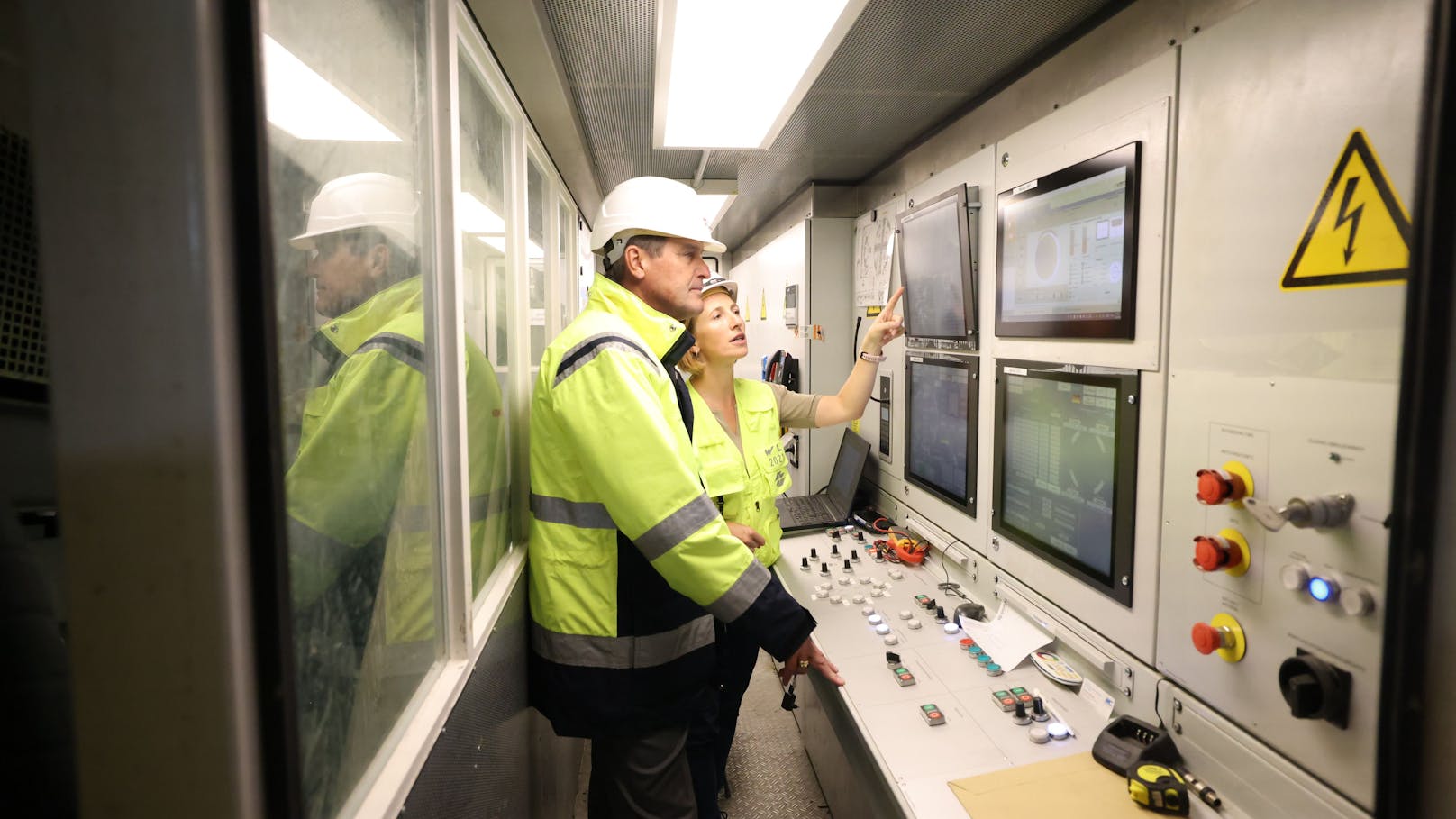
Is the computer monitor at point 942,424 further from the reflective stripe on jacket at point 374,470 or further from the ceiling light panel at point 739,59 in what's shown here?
the reflective stripe on jacket at point 374,470

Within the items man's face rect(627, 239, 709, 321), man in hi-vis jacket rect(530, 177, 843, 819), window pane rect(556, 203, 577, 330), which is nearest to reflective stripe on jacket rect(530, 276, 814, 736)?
man in hi-vis jacket rect(530, 177, 843, 819)

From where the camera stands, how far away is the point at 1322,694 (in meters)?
1.05

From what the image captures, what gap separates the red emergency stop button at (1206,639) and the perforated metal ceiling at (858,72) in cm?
138

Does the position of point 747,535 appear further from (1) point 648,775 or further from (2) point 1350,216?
(2) point 1350,216

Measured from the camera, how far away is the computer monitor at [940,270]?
2160 mm

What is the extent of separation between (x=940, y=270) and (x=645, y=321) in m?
1.20

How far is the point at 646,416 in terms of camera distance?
1.29m

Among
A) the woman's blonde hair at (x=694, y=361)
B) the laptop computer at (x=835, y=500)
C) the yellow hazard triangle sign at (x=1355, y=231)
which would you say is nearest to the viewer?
the yellow hazard triangle sign at (x=1355, y=231)

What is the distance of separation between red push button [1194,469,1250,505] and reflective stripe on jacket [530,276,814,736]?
0.77 metres

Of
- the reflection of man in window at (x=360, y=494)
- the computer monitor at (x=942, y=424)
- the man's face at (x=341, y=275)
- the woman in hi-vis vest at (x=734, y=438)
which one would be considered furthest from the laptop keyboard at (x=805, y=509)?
the man's face at (x=341, y=275)

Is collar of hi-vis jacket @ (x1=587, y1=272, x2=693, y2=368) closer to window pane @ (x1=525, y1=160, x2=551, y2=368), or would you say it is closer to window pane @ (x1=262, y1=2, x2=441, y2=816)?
window pane @ (x1=262, y1=2, x2=441, y2=816)

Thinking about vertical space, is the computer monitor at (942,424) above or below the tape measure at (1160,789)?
above

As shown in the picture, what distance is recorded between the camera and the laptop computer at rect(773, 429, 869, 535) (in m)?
3.06

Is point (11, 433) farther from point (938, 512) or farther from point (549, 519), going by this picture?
point (938, 512)
